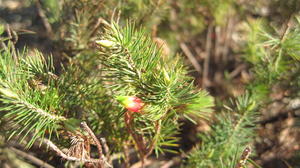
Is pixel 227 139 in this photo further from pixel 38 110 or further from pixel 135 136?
pixel 38 110

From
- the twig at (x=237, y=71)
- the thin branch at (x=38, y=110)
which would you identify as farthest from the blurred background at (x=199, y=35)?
the thin branch at (x=38, y=110)

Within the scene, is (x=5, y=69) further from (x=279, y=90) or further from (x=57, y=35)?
(x=279, y=90)

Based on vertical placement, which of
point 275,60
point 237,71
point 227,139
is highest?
point 275,60

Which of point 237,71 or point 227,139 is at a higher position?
point 237,71

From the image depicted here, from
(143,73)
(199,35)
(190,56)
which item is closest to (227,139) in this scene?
(143,73)

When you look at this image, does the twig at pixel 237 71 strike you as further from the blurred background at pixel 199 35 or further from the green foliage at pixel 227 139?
the green foliage at pixel 227 139

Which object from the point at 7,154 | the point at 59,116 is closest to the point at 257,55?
→ the point at 59,116

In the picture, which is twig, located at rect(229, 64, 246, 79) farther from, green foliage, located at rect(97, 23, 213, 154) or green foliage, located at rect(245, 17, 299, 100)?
green foliage, located at rect(97, 23, 213, 154)

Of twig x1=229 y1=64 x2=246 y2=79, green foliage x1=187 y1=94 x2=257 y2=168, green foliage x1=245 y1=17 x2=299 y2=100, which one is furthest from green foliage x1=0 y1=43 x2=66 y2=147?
twig x1=229 y1=64 x2=246 y2=79
